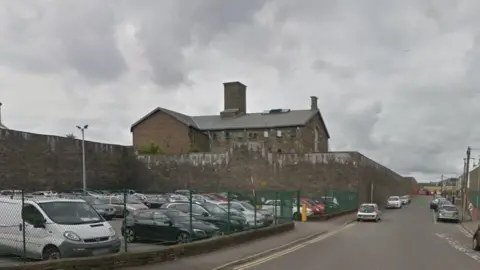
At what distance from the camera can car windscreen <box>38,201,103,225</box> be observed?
42.2 feet

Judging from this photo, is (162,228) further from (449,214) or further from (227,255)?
(449,214)

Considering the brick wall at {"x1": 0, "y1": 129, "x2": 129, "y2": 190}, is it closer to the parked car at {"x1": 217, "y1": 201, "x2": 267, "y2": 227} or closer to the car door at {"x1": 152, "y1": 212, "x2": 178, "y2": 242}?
the parked car at {"x1": 217, "y1": 201, "x2": 267, "y2": 227}

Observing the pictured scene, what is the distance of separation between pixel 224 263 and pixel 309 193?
4745 centimetres

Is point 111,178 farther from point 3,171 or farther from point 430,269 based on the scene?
point 430,269

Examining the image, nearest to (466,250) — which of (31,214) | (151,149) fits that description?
(31,214)

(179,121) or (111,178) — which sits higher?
(179,121)

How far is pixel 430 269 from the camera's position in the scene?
47.7 ft

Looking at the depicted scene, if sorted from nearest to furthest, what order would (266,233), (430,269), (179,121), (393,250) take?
(430,269)
(393,250)
(266,233)
(179,121)

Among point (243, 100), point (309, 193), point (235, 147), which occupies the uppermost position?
point (243, 100)

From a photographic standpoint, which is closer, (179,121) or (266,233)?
(266,233)

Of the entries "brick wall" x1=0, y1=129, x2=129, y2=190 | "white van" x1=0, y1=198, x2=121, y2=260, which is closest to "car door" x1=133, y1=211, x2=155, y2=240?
"white van" x1=0, y1=198, x2=121, y2=260

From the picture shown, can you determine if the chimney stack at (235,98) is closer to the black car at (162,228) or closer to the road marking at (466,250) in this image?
the road marking at (466,250)

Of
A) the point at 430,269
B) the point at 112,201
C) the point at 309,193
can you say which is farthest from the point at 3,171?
the point at 430,269

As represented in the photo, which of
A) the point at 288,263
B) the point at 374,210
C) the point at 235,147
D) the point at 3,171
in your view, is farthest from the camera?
the point at 235,147
